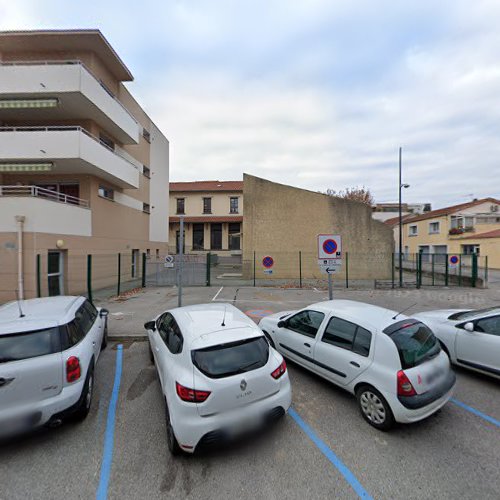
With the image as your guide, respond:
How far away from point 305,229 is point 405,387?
1503 cm

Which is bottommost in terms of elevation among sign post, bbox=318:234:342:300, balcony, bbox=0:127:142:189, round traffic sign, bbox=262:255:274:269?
round traffic sign, bbox=262:255:274:269

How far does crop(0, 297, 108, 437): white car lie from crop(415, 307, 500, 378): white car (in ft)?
19.7

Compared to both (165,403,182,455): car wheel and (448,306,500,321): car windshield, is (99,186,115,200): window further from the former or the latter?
(448,306,500,321): car windshield

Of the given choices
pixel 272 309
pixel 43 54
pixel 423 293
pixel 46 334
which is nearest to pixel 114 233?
pixel 43 54

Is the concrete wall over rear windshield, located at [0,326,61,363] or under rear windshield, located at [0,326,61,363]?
over

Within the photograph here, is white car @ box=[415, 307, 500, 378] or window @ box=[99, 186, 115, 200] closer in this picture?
white car @ box=[415, 307, 500, 378]

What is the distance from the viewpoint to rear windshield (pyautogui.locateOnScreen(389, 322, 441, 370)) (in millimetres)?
3064

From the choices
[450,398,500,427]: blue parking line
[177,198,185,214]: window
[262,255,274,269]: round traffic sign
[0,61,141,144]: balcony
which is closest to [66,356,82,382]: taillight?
[450,398,500,427]: blue parking line

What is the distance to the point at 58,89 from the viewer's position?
10953 millimetres

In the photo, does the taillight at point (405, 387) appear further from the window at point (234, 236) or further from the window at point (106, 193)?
the window at point (234, 236)

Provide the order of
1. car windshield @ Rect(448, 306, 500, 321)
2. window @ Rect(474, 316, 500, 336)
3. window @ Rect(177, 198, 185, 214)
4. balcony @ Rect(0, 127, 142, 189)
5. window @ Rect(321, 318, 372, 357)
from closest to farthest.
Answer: window @ Rect(321, 318, 372, 357), window @ Rect(474, 316, 500, 336), car windshield @ Rect(448, 306, 500, 321), balcony @ Rect(0, 127, 142, 189), window @ Rect(177, 198, 185, 214)

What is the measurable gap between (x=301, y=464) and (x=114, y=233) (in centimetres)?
1521

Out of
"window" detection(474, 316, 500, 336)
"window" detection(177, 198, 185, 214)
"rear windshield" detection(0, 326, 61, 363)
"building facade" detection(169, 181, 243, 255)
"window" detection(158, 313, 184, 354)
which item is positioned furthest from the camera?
"window" detection(177, 198, 185, 214)

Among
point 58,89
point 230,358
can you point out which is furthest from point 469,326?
point 58,89
